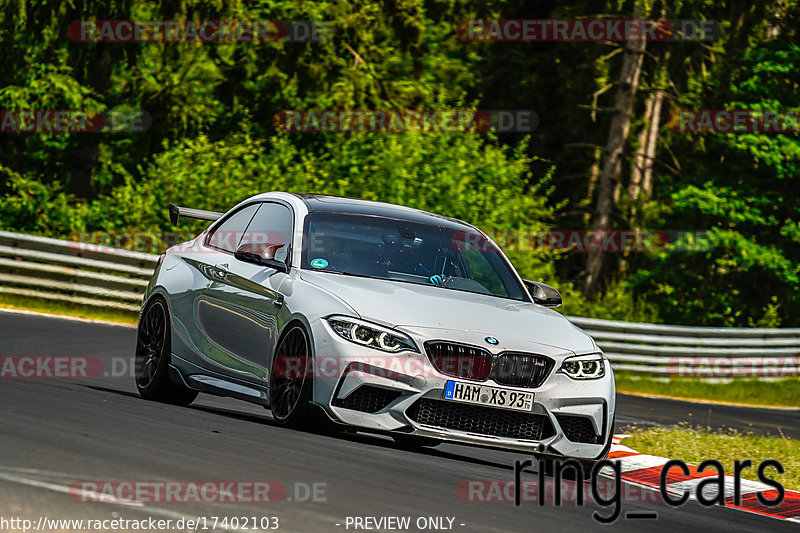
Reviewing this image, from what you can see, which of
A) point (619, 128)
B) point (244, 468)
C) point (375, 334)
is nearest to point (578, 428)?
point (375, 334)

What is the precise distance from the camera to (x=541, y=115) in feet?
146

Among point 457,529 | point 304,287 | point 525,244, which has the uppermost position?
point 304,287

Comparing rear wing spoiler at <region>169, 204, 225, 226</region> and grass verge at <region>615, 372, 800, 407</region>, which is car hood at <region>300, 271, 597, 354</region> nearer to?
rear wing spoiler at <region>169, 204, 225, 226</region>

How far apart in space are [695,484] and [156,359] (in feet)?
13.4

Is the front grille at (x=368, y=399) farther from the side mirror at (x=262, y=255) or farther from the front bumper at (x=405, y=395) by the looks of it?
the side mirror at (x=262, y=255)

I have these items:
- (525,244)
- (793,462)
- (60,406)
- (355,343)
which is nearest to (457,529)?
(355,343)

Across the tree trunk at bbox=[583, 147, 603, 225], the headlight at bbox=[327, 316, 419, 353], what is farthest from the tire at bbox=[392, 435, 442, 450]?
the tree trunk at bbox=[583, 147, 603, 225]

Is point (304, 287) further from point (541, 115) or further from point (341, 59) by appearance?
point (541, 115)

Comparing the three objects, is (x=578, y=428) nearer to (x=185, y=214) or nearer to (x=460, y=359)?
(x=460, y=359)

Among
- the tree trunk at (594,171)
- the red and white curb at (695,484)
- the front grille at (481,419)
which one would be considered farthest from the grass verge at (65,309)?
the tree trunk at (594,171)

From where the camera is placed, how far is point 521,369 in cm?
862

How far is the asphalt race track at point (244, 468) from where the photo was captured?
244 inches

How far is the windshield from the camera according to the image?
9.51 meters

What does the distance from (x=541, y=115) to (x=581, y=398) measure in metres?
36.2
